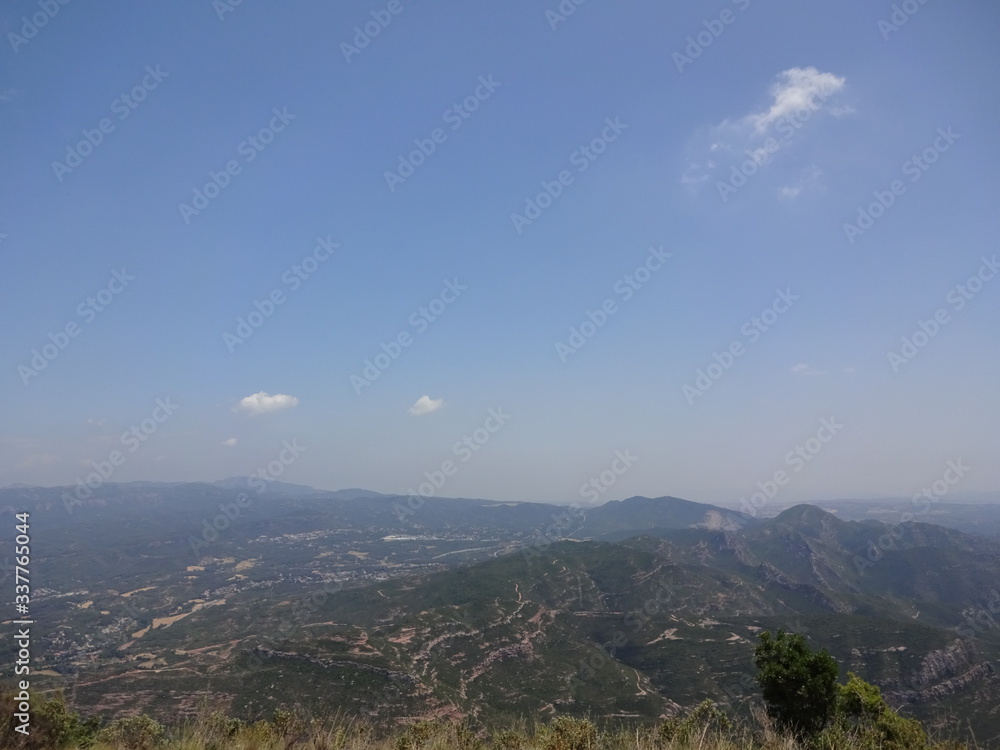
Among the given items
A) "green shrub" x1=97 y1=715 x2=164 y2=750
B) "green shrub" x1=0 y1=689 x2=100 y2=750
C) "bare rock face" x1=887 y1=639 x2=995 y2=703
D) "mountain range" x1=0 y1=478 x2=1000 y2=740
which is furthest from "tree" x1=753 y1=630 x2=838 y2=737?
"bare rock face" x1=887 y1=639 x2=995 y2=703

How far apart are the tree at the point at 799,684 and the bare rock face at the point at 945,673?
7658cm

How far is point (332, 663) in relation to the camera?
79062 mm

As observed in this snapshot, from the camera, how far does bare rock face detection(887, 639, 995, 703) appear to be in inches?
3268

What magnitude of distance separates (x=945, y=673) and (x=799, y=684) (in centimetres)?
8861

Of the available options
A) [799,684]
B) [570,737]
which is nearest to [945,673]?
[799,684]

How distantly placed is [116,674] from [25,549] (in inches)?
3890

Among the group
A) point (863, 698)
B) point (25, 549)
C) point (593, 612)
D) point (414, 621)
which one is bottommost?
point (593, 612)

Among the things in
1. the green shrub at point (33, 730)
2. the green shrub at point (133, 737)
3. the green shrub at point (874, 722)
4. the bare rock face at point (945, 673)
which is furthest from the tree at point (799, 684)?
the bare rock face at point (945, 673)

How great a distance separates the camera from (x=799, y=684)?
31.6 m

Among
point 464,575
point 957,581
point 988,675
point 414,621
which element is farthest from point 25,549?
point 957,581

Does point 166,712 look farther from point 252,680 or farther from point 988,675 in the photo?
point 988,675

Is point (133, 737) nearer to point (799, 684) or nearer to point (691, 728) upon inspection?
point (691, 728)

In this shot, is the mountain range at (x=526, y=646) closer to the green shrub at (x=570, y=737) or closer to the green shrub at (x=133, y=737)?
the green shrub at (x=133, y=737)

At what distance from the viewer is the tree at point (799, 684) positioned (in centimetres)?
3112
